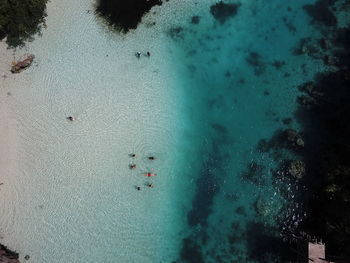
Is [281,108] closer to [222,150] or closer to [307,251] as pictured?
[222,150]

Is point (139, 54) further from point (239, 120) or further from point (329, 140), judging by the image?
point (329, 140)

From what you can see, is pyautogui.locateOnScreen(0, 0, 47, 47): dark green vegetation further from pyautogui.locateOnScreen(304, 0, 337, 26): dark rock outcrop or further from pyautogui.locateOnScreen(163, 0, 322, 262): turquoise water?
pyautogui.locateOnScreen(304, 0, 337, 26): dark rock outcrop

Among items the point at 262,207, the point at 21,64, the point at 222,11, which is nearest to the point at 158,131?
the point at 262,207

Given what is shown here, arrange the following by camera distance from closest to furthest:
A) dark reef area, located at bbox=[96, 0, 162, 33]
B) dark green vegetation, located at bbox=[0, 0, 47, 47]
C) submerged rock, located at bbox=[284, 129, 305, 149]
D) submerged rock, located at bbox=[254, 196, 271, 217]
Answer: submerged rock, located at bbox=[254, 196, 271, 217], dark green vegetation, located at bbox=[0, 0, 47, 47], submerged rock, located at bbox=[284, 129, 305, 149], dark reef area, located at bbox=[96, 0, 162, 33]

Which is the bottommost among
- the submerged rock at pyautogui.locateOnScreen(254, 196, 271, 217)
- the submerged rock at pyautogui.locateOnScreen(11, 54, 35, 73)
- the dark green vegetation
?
the submerged rock at pyautogui.locateOnScreen(254, 196, 271, 217)

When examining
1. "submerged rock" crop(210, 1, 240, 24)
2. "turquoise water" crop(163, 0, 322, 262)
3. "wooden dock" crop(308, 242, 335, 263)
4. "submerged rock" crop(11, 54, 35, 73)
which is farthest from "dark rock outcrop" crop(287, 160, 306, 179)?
"submerged rock" crop(11, 54, 35, 73)

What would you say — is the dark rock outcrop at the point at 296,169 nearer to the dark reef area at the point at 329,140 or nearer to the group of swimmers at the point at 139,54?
the dark reef area at the point at 329,140

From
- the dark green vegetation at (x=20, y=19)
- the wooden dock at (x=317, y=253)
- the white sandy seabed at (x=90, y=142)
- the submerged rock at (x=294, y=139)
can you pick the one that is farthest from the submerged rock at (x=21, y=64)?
the wooden dock at (x=317, y=253)
